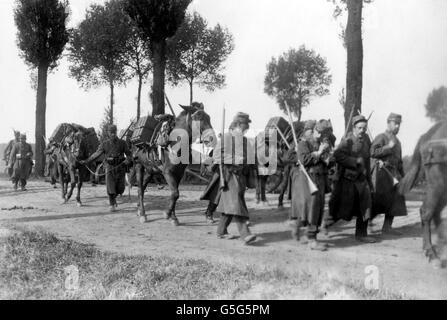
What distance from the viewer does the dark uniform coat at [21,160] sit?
1733cm

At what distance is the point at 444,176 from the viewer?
6.38m

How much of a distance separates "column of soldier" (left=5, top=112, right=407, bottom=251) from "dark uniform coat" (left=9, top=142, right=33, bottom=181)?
1115 cm

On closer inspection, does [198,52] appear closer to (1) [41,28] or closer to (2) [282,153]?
(1) [41,28]

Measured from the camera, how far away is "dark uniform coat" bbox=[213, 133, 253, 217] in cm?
772

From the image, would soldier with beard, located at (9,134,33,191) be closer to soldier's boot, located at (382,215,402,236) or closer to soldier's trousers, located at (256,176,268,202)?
soldier's trousers, located at (256,176,268,202)

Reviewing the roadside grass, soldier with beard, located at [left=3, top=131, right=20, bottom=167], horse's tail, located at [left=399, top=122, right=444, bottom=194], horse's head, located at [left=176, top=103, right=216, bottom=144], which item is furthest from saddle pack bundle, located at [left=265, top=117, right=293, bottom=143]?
soldier with beard, located at [left=3, top=131, right=20, bottom=167]

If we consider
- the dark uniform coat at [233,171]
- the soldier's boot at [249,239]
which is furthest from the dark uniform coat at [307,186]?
the dark uniform coat at [233,171]

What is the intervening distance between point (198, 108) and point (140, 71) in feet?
94.1

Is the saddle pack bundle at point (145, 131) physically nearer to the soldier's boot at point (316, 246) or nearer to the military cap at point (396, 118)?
the soldier's boot at point (316, 246)

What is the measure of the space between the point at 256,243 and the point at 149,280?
2779 millimetres

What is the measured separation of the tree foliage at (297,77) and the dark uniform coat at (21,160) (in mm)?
31853

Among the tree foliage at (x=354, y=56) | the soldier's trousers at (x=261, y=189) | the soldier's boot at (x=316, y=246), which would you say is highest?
the tree foliage at (x=354, y=56)

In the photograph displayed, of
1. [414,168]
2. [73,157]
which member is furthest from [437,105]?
[73,157]
